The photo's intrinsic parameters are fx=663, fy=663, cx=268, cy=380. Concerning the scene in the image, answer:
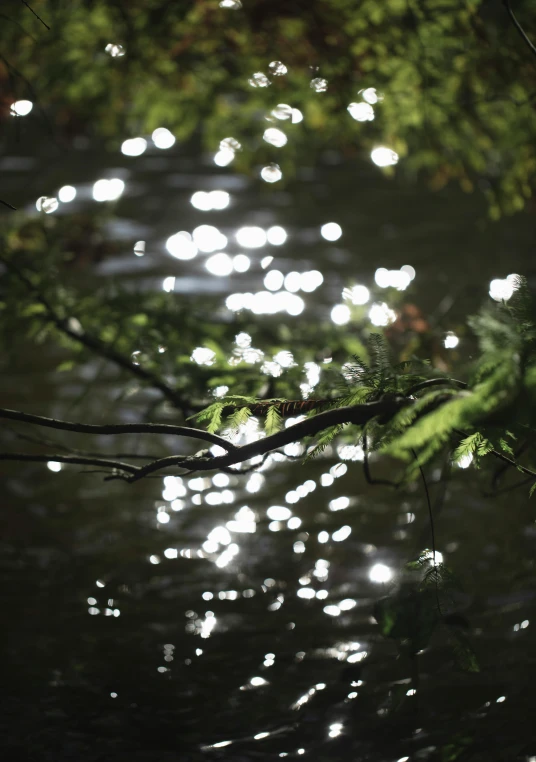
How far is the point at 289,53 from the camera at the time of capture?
4383 millimetres

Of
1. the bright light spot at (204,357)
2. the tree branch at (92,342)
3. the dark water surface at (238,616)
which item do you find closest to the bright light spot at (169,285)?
the tree branch at (92,342)

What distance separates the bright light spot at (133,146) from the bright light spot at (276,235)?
3749mm

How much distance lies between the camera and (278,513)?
439 centimetres

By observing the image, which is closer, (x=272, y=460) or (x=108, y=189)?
(x=272, y=460)

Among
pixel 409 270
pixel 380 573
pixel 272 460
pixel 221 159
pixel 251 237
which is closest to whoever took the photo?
pixel 380 573

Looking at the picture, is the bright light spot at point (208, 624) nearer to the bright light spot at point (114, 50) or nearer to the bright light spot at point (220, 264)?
the bright light spot at point (114, 50)

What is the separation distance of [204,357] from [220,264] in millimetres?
5193

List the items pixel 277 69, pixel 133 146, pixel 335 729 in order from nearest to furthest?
1. pixel 335 729
2. pixel 277 69
3. pixel 133 146

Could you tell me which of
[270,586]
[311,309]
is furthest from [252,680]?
[311,309]

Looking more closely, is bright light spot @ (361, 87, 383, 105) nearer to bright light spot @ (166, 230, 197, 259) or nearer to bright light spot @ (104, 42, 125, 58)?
bright light spot @ (104, 42, 125, 58)

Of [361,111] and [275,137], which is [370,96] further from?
[275,137]

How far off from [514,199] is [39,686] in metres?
3.90

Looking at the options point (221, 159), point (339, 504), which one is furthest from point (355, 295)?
point (221, 159)

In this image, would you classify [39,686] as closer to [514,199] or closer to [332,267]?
[514,199]
